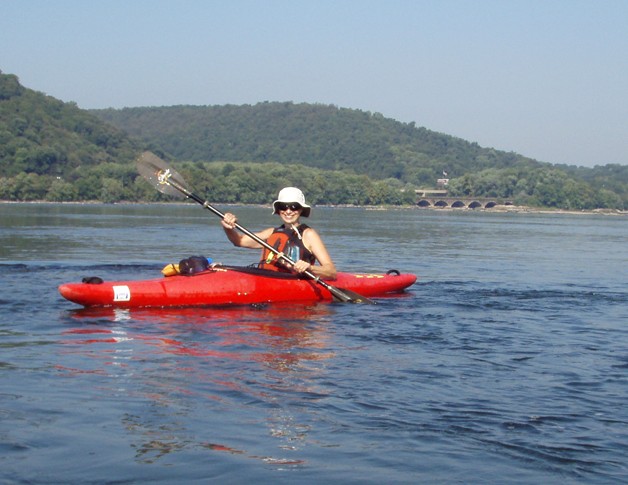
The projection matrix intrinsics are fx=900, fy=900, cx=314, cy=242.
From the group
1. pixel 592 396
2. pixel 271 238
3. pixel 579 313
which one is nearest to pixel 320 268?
pixel 271 238

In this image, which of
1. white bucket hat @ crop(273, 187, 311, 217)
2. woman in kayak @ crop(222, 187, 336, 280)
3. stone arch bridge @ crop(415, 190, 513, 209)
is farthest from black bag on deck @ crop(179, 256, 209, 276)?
stone arch bridge @ crop(415, 190, 513, 209)

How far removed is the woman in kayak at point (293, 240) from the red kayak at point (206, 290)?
27cm

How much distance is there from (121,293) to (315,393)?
4.72 m

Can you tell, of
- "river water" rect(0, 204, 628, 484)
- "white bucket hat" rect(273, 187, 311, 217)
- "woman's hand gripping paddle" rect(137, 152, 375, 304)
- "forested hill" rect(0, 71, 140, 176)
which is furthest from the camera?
"forested hill" rect(0, 71, 140, 176)

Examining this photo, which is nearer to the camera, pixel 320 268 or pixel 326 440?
pixel 326 440

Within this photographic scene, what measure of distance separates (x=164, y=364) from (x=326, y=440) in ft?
8.44

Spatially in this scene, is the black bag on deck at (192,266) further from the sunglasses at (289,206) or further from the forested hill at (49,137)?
the forested hill at (49,137)

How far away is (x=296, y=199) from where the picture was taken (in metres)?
11.8

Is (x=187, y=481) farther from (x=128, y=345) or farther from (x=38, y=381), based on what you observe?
(x=128, y=345)

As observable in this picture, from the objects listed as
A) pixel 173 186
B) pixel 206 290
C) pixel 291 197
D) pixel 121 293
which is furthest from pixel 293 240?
pixel 121 293

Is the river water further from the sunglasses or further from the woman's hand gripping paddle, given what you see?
the sunglasses

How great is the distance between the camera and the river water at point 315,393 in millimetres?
5520

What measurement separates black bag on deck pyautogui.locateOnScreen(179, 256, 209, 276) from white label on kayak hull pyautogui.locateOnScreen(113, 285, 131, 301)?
32.9 inches

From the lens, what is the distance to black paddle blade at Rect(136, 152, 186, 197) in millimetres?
13172
